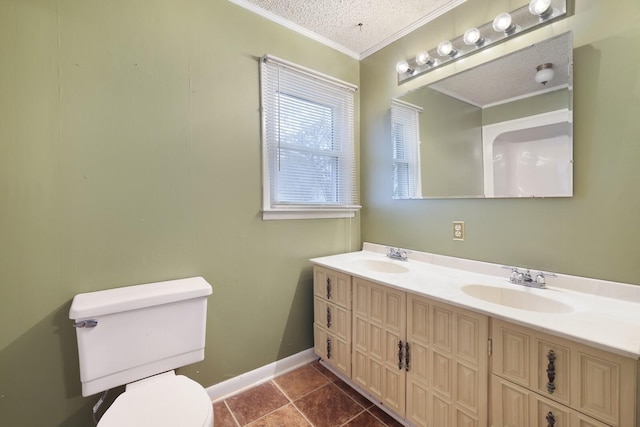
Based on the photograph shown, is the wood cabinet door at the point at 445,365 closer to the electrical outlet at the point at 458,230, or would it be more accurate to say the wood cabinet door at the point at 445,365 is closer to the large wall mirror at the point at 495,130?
the electrical outlet at the point at 458,230

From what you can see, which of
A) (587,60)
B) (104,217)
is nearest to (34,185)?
(104,217)

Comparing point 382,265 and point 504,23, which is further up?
point 504,23

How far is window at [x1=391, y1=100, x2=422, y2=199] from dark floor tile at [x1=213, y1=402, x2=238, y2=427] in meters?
1.77

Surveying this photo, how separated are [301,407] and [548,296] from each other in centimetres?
145

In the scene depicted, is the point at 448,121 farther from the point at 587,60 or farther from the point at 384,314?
the point at 384,314

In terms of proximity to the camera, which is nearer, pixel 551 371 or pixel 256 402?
pixel 551 371

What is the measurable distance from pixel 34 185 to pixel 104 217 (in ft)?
0.93

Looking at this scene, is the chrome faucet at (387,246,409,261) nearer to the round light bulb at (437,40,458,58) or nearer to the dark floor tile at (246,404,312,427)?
the dark floor tile at (246,404,312,427)

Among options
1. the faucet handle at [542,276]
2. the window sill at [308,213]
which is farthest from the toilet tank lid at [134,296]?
the faucet handle at [542,276]

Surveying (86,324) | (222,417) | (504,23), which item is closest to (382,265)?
(222,417)

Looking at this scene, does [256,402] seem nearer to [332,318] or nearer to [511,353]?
[332,318]

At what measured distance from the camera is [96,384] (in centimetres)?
118

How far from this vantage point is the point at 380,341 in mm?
1545

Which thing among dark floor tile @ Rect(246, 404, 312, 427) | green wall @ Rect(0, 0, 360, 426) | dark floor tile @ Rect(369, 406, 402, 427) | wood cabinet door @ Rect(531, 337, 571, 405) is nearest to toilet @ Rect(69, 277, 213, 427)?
green wall @ Rect(0, 0, 360, 426)
